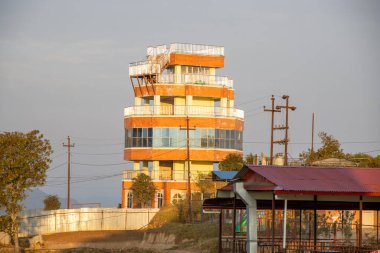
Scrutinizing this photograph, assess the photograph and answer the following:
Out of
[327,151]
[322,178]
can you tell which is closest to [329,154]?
[327,151]

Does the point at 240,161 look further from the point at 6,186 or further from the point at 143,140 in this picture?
the point at 6,186

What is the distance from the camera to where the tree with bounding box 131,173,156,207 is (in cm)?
9794

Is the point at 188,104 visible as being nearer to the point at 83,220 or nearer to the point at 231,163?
the point at 231,163

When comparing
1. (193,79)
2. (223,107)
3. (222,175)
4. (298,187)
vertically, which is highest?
(193,79)

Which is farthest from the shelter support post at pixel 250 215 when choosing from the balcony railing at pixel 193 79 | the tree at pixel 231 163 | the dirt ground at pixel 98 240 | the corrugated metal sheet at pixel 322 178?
the balcony railing at pixel 193 79

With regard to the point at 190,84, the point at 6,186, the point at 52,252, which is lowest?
the point at 52,252

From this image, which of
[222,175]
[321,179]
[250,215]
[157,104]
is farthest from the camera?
[157,104]

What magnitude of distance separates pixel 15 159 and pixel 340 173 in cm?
3408

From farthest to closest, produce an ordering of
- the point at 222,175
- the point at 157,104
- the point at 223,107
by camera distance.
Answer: the point at 223,107
the point at 157,104
the point at 222,175

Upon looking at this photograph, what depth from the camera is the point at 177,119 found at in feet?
331

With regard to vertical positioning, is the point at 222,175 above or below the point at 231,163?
below

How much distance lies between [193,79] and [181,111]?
366cm

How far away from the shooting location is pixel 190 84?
101062mm

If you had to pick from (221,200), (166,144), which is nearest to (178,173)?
(166,144)
